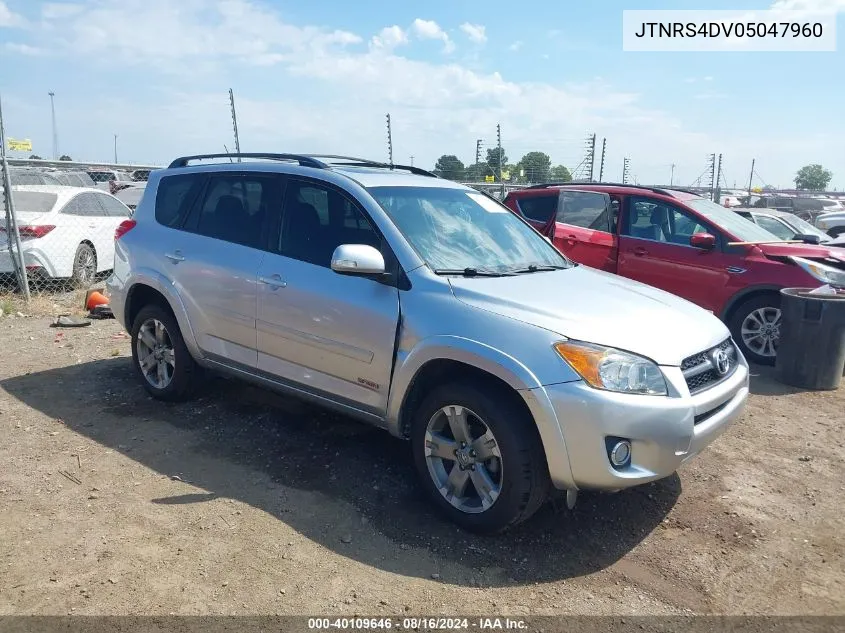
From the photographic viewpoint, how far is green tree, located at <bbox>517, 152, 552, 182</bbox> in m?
18.6

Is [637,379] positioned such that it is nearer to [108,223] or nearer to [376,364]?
[376,364]

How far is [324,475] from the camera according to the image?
4113 millimetres

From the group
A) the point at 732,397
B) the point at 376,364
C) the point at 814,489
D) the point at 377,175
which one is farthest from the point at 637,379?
the point at 377,175

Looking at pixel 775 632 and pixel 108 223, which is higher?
pixel 108 223

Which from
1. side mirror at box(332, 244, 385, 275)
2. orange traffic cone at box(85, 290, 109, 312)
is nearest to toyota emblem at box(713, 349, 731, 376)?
side mirror at box(332, 244, 385, 275)

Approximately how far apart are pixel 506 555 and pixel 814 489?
7.10 feet

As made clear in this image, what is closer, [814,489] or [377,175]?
[814,489]

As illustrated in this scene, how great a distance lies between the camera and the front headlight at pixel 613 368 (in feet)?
10.2

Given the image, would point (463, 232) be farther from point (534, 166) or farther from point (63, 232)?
point (534, 166)

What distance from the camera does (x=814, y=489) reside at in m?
4.14

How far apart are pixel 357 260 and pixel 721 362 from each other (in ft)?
6.75

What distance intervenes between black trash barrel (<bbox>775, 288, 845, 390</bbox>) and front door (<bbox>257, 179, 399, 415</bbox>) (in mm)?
4349

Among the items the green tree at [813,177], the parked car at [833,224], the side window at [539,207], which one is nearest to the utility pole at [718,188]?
the parked car at [833,224]

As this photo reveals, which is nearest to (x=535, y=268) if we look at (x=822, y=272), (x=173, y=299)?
(x=173, y=299)
